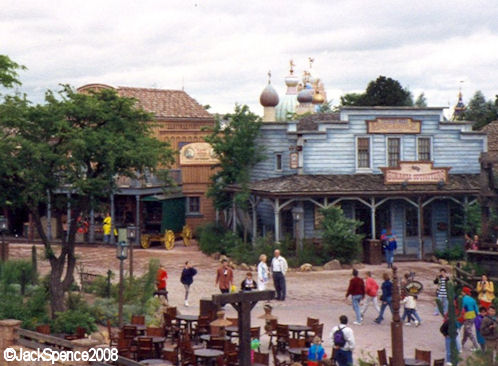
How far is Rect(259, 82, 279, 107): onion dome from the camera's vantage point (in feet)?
142

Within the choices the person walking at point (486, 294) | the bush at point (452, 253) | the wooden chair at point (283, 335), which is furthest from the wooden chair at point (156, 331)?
the bush at point (452, 253)

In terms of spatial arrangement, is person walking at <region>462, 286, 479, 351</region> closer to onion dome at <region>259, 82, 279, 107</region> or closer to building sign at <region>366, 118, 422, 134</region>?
building sign at <region>366, 118, 422, 134</region>

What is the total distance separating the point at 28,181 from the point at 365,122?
17.8m

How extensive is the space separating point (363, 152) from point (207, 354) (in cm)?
2048

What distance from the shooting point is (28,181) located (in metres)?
21.8

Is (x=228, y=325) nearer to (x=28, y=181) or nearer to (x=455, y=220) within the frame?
(x=28, y=181)

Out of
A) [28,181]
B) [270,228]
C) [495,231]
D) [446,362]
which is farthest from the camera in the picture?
[270,228]

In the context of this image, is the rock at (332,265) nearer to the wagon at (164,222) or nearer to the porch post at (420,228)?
the porch post at (420,228)

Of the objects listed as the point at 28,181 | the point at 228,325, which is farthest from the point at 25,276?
the point at 228,325

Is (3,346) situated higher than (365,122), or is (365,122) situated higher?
(365,122)

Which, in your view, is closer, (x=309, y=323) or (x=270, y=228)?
(x=309, y=323)

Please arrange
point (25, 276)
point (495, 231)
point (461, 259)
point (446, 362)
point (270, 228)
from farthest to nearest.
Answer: point (270, 228) → point (461, 259) → point (495, 231) → point (25, 276) → point (446, 362)

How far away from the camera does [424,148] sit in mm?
36562

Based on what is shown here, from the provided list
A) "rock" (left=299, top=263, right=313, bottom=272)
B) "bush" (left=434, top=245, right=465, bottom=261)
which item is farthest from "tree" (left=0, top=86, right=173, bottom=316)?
"bush" (left=434, top=245, right=465, bottom=261)
